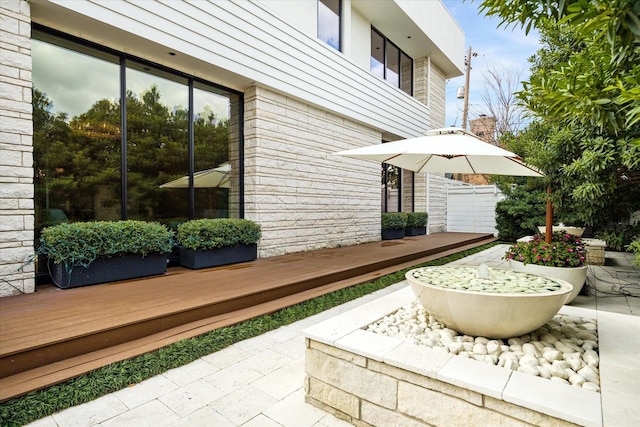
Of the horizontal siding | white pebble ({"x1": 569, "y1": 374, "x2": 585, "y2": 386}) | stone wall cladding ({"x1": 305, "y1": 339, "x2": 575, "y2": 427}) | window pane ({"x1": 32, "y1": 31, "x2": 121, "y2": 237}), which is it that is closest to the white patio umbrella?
the horizontal siding

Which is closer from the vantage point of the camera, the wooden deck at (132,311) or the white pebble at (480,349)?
the white pebble at (480,349)

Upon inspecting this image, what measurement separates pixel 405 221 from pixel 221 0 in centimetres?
720

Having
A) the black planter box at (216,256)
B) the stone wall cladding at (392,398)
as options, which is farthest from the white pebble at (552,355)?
the black planter box at (216,256)

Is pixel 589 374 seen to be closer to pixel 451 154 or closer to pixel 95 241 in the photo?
pixel 451 154

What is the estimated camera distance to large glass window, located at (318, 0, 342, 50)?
739cm

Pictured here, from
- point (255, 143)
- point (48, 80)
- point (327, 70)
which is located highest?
point (327, 70)

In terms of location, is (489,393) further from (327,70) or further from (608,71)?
(327,70)

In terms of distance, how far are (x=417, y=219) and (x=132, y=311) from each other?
9.12 meters

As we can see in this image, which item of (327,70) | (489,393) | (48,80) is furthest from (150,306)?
(327,70)

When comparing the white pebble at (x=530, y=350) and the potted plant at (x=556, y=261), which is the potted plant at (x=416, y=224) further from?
the white pebble at (x=530, y=350)

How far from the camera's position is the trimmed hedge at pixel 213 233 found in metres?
4.89

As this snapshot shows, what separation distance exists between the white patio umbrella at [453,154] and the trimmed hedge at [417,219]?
4.98m

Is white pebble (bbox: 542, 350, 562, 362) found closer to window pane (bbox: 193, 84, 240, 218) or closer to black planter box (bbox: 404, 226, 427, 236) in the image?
window pane (bbox: 193, 84, 240, 218)

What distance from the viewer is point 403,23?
29.7 ft
